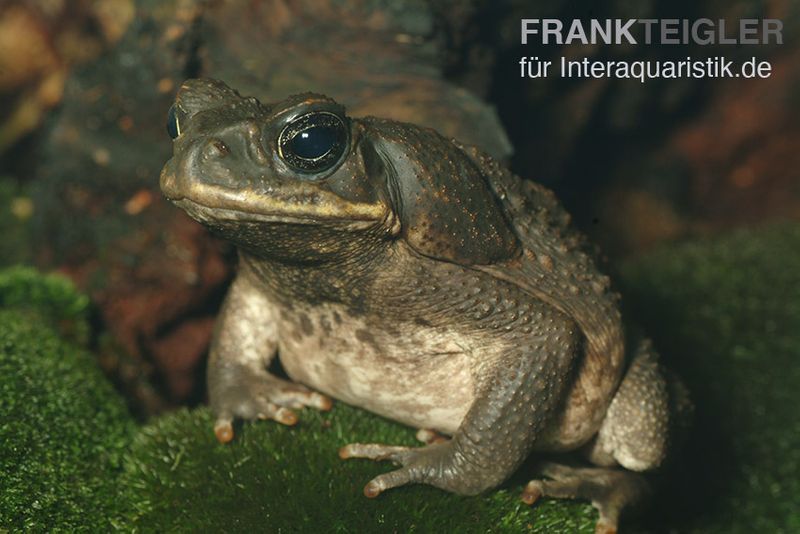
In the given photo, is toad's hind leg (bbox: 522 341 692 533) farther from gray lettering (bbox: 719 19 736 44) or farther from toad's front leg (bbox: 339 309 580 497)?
gray lettering (bbox: 719 19 736 44)

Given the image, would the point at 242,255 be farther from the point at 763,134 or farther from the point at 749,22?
the point at 763,134

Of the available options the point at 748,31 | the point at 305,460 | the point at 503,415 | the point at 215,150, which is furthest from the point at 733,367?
the point at 215,150

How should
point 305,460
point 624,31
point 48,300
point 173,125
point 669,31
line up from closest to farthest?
1. point 173,125
2. point 305,460
3. point 48,300
4. point 624,31
5. point 669,31

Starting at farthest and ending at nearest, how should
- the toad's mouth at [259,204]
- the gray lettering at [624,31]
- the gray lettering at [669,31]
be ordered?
the gray lettering at [669,31] < the gray lettering at [624,31] < the toad's mouth at [259,204]

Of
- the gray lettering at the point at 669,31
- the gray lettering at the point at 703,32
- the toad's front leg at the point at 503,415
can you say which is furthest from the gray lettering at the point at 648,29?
the toad's front leg at the point at 503,415

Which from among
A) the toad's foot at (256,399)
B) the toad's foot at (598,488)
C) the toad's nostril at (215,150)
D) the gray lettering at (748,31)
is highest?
the gray lettering at (748,31)

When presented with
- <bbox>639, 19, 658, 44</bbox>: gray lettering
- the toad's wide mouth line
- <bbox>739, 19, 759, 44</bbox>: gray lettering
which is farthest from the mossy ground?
<bbox>739, 19, 759, 44</bbox>: gray lettering

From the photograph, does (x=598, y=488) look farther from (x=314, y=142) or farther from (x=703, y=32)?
(x=703, y=32)

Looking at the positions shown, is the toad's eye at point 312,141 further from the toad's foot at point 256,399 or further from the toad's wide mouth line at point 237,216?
the toad's foot at point 256,399
